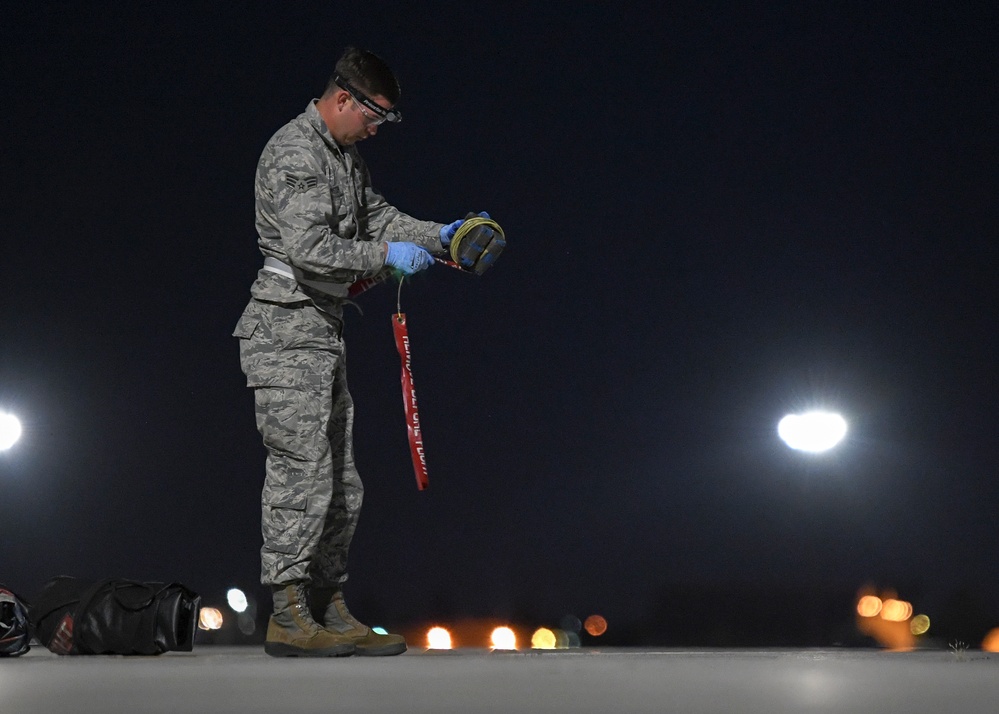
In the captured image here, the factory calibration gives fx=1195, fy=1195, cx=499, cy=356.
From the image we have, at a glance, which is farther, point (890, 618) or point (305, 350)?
point (890, 618)

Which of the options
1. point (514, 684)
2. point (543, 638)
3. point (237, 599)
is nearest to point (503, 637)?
point (543, 638)

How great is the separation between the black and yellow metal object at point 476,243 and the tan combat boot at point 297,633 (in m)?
0.86

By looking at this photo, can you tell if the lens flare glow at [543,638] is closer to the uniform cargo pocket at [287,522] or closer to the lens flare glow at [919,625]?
the lens flare glow at [919,625]

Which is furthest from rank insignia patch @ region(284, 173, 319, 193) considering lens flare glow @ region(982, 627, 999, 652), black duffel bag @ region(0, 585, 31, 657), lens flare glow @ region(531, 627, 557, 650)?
lens flare glow @ region(982, 627, 999, 652)

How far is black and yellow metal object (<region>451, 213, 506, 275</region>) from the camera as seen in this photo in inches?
114

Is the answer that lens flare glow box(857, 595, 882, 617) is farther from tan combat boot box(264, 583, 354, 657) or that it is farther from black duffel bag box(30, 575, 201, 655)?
black duffel bag box(30, 575, 201, 655)

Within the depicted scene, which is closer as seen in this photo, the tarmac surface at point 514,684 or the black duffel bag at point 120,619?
the tarmac surface at point 514,684

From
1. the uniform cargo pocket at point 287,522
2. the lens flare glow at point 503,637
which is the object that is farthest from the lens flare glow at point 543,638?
the uniform cargo pocket at point 287,522

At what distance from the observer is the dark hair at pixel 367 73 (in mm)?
2838

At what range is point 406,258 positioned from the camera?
2.76 meters

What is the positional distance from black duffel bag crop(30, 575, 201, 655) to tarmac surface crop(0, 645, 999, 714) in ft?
0.69

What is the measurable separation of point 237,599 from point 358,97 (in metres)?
2.83

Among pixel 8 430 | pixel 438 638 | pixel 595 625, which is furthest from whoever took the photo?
pixel 8 430

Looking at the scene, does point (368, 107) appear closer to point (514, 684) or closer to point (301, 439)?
point (301, 439)
